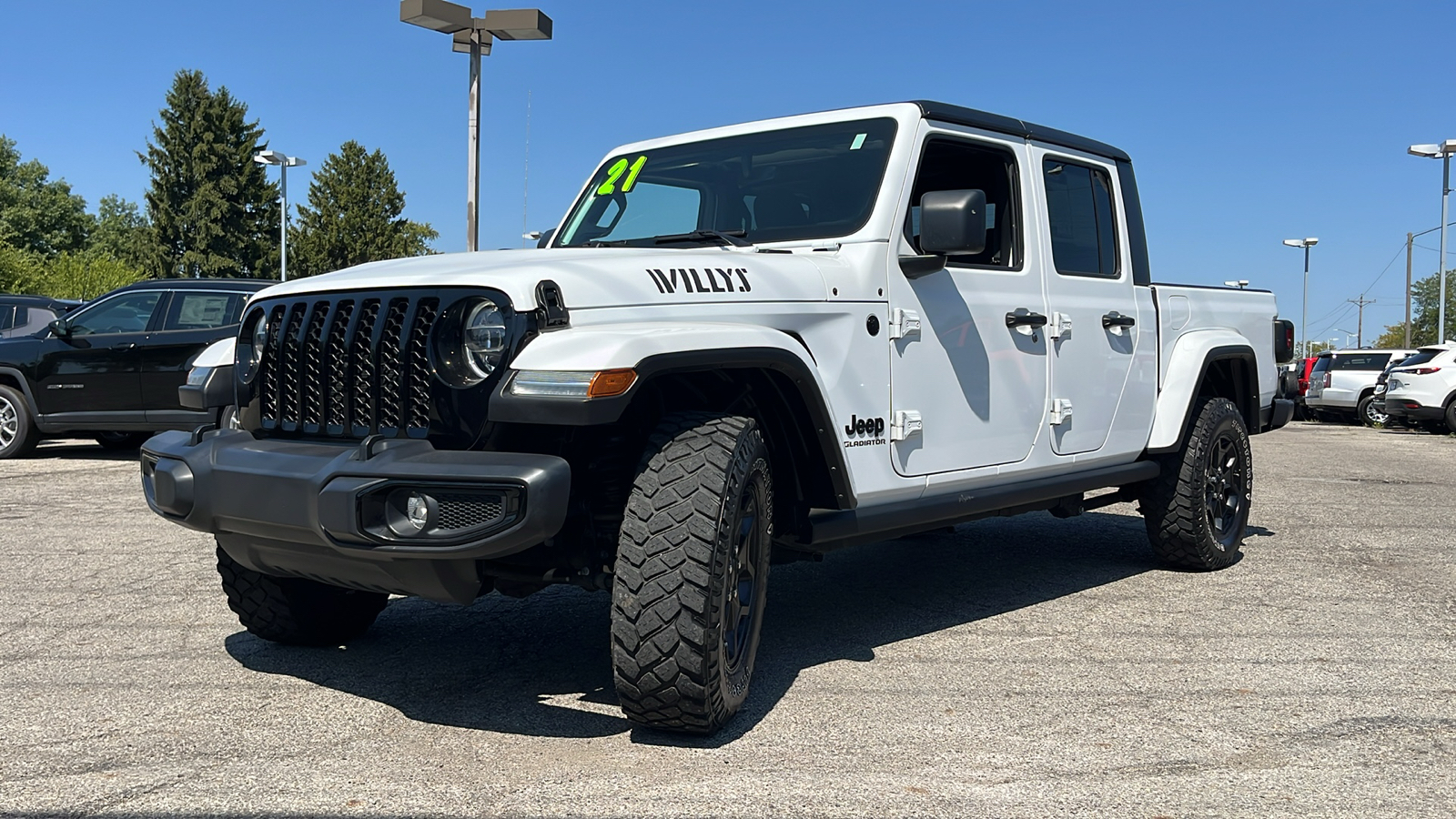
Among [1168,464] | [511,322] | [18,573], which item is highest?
[511,322]

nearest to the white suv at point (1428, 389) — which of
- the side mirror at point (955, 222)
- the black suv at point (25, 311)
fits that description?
the side mirror at point (955, 222)

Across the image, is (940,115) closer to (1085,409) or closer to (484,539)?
(1085,409)

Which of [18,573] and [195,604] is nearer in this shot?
[195,604]

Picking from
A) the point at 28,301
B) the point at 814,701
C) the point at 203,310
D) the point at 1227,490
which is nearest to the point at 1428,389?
the point at 1227,490

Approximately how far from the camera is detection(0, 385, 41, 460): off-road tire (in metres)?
11.9

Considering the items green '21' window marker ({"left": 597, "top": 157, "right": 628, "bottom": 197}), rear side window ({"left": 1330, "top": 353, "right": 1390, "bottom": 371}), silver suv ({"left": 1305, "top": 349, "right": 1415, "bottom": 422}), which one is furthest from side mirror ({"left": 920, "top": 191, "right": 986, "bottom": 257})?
rear side window ({"left": 1330, "top": 353, "right": 1390, "bottom": 371})

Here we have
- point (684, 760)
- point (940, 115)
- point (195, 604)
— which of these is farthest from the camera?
point (195, 604)

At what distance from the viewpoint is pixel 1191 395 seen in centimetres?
623

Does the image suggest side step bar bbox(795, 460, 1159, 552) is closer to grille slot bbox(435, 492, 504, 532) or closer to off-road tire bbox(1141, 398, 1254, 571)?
off-road tire bbox(1141, 398, 1254, 571)

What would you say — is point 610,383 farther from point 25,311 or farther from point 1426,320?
point 1426,320

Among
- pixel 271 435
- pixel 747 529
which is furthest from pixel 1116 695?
pixel 271 435

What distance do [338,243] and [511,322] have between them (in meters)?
64.5

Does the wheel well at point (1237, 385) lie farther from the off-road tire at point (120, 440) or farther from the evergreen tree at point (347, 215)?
the evergreen tree at point (347, 215)

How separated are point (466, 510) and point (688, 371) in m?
0.84
